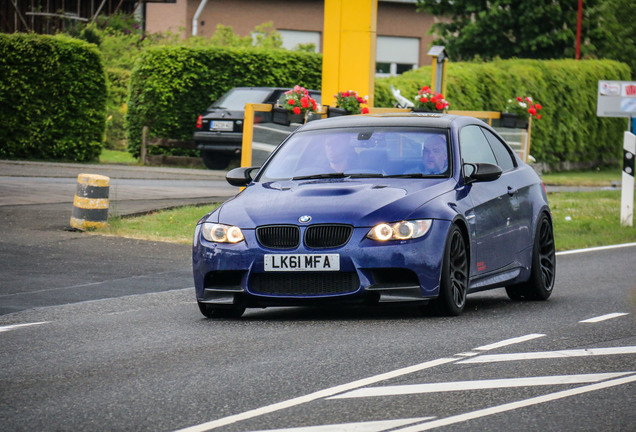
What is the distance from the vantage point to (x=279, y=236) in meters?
9.17

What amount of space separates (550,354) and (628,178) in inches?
487

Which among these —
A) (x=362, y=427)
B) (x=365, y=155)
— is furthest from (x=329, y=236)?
(x=362, y=427)

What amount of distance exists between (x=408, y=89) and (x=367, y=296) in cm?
2073

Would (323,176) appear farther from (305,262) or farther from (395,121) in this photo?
(305,262)

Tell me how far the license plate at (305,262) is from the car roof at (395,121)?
1871 millimetres

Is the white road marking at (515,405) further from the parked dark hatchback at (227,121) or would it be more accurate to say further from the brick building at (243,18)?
the brick building at (243,18)

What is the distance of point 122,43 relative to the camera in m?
42.8

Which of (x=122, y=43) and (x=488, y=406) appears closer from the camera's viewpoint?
(x=488, y=406)

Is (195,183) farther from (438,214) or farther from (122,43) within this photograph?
(122,43)

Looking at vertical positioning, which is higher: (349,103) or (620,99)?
(620,99)

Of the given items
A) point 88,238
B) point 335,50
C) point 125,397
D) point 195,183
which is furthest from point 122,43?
point 125,397

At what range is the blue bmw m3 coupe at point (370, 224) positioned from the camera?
9.07m

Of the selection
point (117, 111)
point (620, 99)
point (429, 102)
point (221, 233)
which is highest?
point (620, 99)

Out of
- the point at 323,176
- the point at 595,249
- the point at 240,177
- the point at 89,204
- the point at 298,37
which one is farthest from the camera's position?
the point at 298,37
